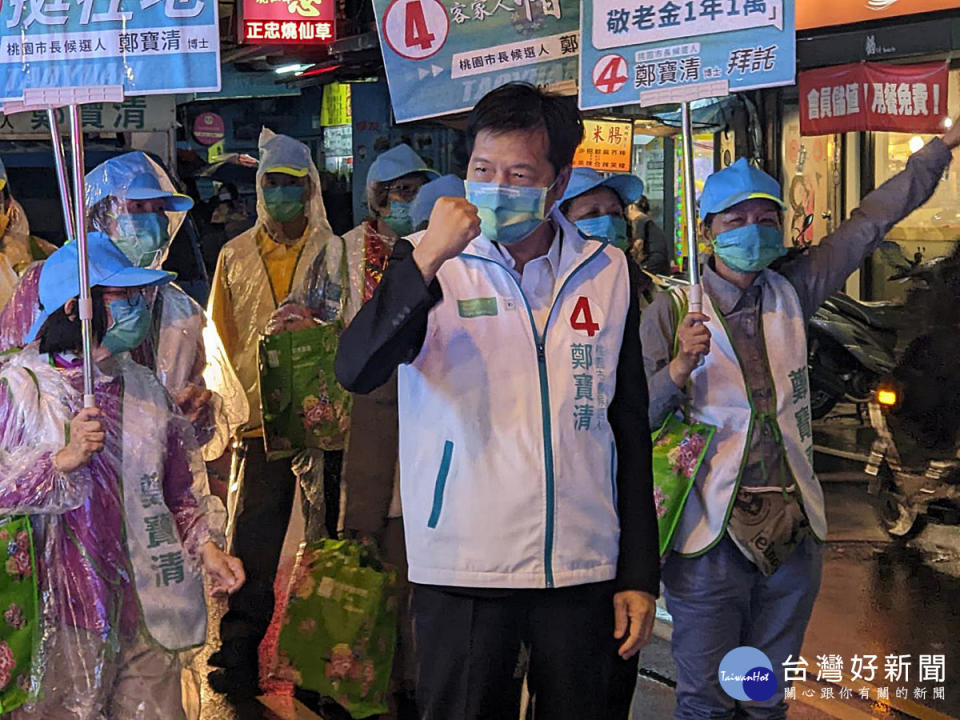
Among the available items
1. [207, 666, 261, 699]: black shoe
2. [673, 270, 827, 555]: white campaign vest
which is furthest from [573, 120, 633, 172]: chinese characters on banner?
[673, 270, 827, 555]: white campaign vest

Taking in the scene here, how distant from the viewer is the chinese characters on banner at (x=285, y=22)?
14172 millimetres

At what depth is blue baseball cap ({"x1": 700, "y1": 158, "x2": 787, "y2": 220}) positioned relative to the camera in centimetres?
416

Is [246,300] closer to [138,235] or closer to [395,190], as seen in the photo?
[395,190]

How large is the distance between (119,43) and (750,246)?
204 centimetres

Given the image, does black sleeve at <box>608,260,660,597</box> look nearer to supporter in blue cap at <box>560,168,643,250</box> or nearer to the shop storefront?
supporter in blue cap at <box>560,168,643,250</box>

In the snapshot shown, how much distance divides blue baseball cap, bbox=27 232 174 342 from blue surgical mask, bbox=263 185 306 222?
237 centimetres

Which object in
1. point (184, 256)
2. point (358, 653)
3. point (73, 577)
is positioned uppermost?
point (184, 256)

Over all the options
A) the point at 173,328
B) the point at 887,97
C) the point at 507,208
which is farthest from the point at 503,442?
the point at 887,97

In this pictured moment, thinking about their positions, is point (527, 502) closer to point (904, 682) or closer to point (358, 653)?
point (358, 653)

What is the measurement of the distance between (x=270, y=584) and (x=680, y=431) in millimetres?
2787

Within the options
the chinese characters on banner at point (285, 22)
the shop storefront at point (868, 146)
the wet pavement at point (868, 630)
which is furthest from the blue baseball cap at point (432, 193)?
the chinese characters on banner at point (285, 22)

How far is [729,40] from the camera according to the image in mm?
3918

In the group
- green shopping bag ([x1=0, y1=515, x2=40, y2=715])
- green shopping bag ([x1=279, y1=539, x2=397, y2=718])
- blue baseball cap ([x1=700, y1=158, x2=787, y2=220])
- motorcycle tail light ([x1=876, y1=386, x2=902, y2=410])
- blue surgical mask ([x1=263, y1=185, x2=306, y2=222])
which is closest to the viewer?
green shopping bag ([x1=0, y1=515, x2=40, y2=715])

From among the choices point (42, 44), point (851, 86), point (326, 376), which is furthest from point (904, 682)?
point (851, 86)
